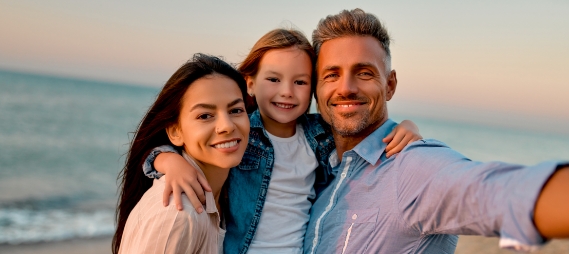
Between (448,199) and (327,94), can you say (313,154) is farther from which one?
(448,199)

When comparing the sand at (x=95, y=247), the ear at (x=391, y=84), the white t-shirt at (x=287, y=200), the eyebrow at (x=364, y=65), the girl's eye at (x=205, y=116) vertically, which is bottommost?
the sand at (x=95, y=247)

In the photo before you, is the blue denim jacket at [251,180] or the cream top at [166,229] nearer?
the cream top at [166,229]

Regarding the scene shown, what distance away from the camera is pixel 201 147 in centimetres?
284

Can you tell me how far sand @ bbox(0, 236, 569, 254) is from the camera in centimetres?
789

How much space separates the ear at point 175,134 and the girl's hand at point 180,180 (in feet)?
0.33

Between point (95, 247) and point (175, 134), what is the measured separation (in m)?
6.27

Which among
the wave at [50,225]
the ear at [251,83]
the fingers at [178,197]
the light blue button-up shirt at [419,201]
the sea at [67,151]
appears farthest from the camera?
the sea at [67,151]

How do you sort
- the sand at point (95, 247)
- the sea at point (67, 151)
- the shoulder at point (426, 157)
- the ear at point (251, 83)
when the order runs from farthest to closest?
the sea at point (67, 151)
the sand at point (95, 247)
the ear at point (251, 83)
the shoulder at point (426, 157)

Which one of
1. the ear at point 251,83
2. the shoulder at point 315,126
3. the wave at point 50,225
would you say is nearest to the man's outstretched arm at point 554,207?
the shoulder at point 315,126

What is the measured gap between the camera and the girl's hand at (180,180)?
2.43 m

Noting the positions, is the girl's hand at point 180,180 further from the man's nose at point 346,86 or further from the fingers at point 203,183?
the man's nose at point 346,86

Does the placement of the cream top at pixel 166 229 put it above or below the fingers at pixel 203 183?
below

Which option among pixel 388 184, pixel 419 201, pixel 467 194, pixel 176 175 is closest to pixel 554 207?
pixel 467 194

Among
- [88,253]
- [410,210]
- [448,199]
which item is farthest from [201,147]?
[88,253]
